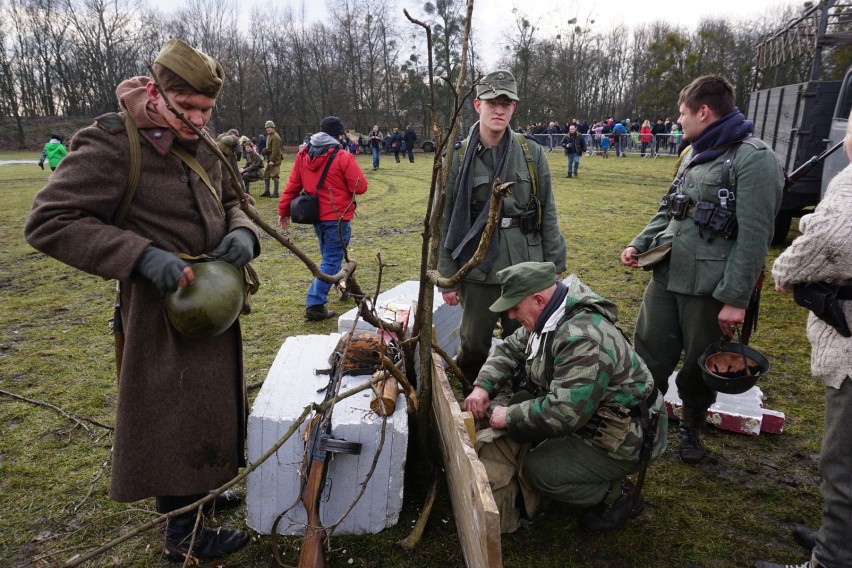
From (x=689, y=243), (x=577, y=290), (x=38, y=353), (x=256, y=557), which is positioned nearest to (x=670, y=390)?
(x=689, y=243)

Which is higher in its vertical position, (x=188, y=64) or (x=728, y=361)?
(x=188, y=64)

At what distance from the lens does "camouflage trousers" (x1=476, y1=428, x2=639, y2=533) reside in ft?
8.86

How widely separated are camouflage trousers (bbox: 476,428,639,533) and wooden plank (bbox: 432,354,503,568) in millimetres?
228

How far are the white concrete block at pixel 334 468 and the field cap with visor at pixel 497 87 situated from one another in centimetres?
183

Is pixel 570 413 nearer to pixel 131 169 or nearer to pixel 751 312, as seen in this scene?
pixel 751 312

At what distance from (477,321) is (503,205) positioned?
2.50 feet

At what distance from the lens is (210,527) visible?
2.70m

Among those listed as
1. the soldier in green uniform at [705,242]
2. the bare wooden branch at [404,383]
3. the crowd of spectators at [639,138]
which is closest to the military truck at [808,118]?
the soldier in green uniform at [705,242]

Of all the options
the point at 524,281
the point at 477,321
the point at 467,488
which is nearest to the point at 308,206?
the point at 477,321

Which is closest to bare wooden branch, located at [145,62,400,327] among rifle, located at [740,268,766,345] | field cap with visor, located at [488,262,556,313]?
field cap with visor, located at [488,262,556,313]

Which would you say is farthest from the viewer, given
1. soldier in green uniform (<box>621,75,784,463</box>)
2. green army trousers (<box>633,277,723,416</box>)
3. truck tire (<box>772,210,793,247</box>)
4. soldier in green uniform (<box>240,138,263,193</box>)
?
soldier in green uniform (<box>240,138,263,193</box>)

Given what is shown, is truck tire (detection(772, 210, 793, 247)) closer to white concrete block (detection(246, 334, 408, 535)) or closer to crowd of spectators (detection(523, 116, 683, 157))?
white concrete block (detection(246, 334, 408, 535))

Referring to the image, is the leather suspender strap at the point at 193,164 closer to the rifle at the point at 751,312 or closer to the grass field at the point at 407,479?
the grass field at the point at 407,479

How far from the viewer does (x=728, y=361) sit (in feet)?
10.1
